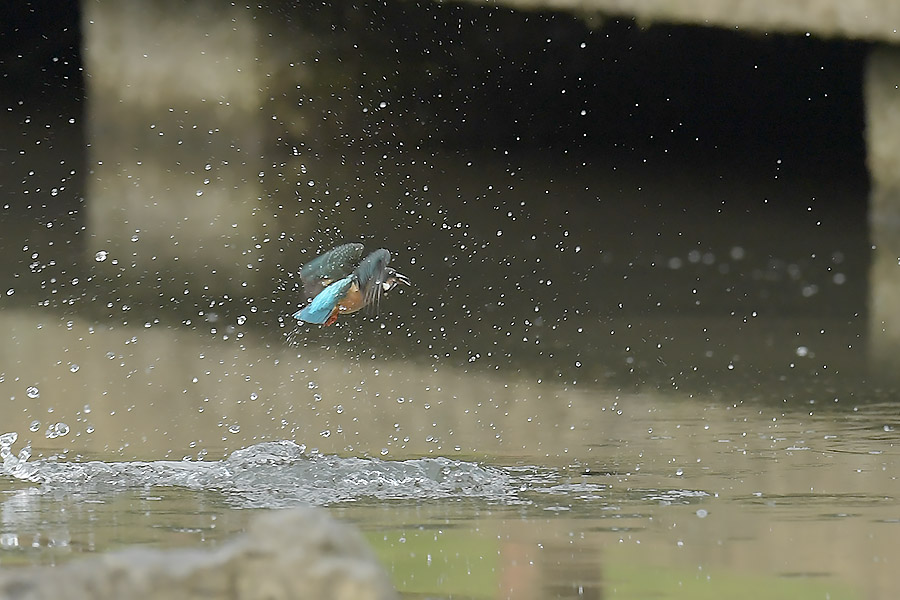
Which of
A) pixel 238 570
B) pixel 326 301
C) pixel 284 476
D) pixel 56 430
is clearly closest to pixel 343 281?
pixel 326 301

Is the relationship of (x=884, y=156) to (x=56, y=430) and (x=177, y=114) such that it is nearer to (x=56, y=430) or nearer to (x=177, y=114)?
(x=177, y=114)

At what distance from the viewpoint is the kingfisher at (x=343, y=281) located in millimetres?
3287

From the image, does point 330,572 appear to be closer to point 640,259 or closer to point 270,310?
point 270,310

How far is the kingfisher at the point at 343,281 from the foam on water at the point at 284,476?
31 cm

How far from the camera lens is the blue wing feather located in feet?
10.8

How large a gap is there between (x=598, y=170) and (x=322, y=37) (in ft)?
6.26

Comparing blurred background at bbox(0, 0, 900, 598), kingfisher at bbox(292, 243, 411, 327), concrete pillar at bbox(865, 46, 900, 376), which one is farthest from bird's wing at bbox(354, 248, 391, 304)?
concrete pillar at bbox(865, 46, 900, 376)

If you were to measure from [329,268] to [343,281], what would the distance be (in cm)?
11

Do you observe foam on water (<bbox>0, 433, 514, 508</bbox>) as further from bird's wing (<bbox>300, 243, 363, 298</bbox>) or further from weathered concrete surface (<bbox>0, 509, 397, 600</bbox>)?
weathered concrete surface (<bbox>0, 509, 397, 600</bbox>)

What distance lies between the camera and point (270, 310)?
5.46 metres

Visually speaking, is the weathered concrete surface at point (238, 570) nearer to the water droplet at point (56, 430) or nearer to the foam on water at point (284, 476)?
the foam on water at point (284, 476)

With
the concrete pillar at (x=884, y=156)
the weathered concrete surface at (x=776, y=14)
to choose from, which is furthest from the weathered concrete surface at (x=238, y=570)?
Answer: the weathered concrete surface at (x=776, y=14)

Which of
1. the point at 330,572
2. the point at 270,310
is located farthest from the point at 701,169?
the point at 330,572

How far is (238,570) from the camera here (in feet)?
5.51
